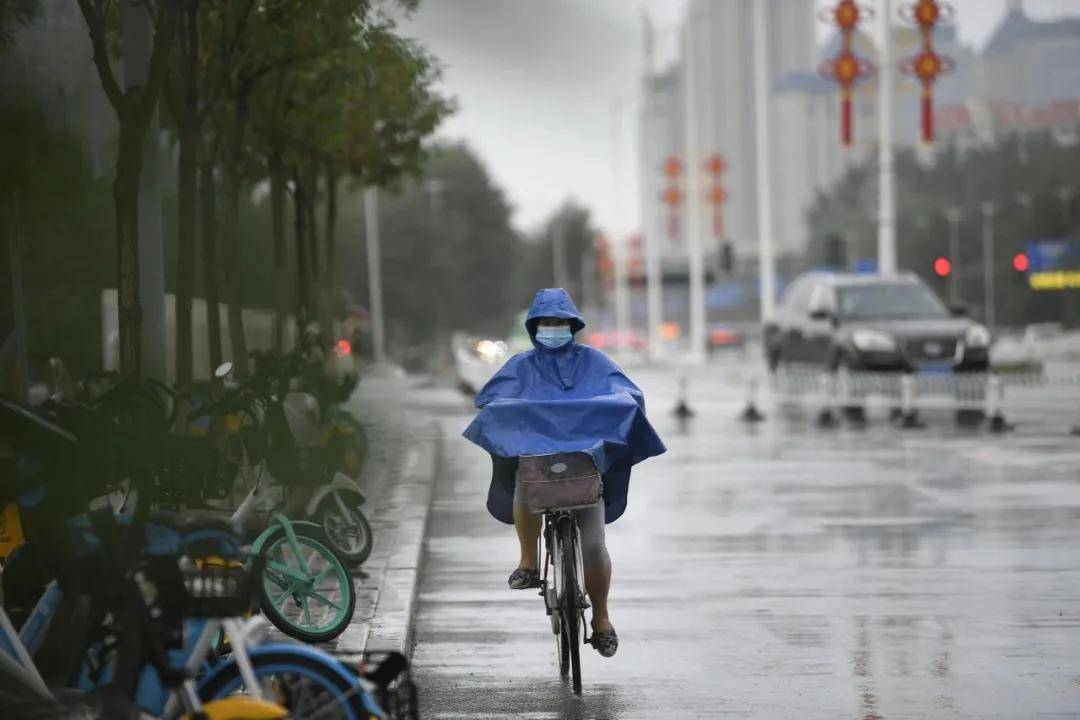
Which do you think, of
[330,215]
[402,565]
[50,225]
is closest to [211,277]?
[50,225]

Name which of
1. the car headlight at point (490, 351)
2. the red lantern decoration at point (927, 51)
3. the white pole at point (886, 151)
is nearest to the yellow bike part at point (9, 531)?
the red lantern decoration at point (927, 51)

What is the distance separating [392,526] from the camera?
14.7 m

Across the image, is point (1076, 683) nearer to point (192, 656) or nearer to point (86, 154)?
point (192, 656)

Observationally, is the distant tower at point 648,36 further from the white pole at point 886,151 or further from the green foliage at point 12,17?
the green foliage at point 12,17

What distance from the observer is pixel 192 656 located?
5.78m

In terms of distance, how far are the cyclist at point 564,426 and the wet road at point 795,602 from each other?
0.57 meters

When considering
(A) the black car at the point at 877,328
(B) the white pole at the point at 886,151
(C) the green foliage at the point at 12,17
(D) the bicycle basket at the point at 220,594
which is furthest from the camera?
(B) the white pole at the point at 886,151

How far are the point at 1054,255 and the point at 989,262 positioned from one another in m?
12.1

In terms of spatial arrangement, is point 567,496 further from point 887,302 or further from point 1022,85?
point 1022,85

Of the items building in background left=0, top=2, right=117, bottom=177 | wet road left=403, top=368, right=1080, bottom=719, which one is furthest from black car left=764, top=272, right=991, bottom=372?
building in background left=0, top=2, right=117, bottom=177

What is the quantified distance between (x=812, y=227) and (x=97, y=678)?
145491mm

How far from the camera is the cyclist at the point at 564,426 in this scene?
8.86 metres

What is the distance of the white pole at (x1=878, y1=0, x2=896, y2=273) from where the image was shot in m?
45.3

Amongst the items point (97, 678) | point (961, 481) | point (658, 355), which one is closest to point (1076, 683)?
point (97, 678)
